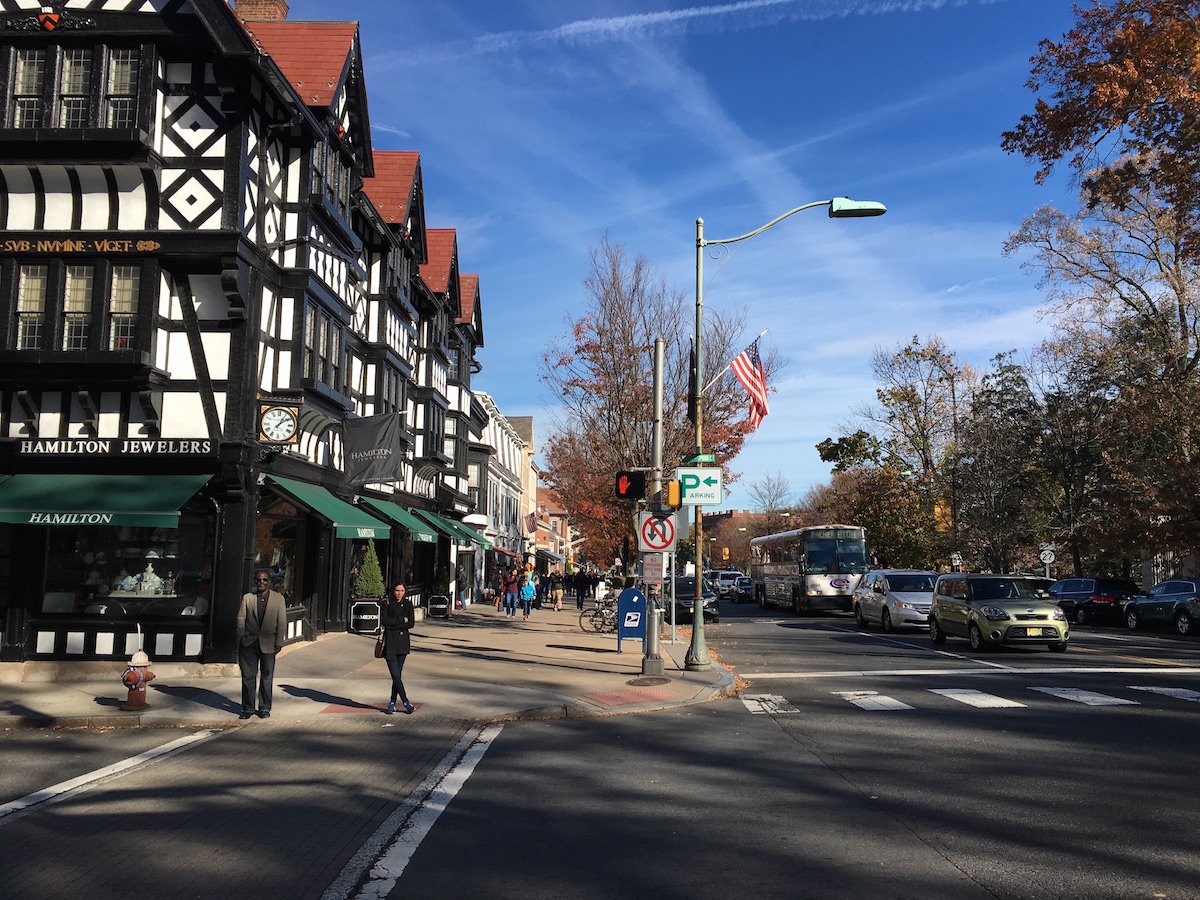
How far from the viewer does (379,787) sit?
886cm

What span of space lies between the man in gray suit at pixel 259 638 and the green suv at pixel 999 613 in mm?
14171

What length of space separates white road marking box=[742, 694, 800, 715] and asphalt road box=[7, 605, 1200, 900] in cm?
8

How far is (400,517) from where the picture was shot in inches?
1022

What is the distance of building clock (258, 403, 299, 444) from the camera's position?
55.4ft

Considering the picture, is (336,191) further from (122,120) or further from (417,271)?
(417,271)

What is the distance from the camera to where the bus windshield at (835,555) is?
39.2 metres

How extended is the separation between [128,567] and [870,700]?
12.2m

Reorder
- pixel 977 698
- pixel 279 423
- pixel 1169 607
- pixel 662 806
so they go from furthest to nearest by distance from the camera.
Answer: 1. pixel 1169 607
2. pixel 279 423
3. pixel 977 698
4. pixel 662 806

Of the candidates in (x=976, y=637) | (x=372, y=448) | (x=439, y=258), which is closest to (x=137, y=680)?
(x=372, y=448)

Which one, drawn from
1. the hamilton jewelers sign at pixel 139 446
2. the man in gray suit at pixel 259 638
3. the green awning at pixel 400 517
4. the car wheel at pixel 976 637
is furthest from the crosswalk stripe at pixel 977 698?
the green awning at pixel 400 517

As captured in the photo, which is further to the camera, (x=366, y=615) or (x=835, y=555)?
(x=835, y=555)

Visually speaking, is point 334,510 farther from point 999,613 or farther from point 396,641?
point 999,613

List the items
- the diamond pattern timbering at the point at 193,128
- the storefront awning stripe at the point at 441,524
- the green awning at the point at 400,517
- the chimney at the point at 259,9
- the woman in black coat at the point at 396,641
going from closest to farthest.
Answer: the woman in black coat at the point at 396,641 → the diamond pattern timbering at the point at 193,128 → the chimney at the point at 259,9 → the green awning at the point at 400,517 → the storefront awning stripe at the point at 441,524

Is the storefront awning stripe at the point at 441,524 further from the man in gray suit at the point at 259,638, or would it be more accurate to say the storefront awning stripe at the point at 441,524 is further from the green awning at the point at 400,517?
the man in gray suit at the point at 259,638
